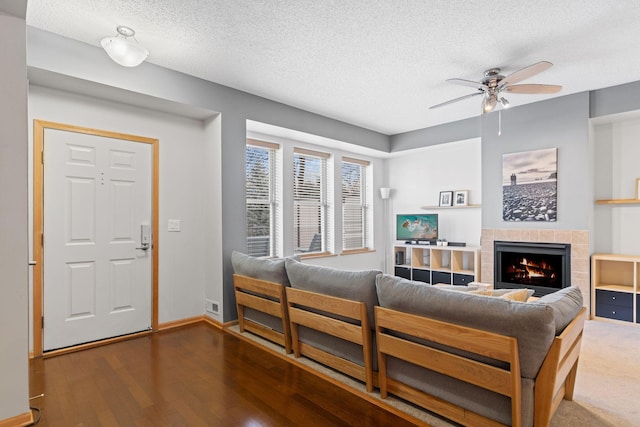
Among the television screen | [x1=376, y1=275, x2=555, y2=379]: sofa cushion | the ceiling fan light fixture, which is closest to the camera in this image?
[x1=376, y1=275, x2=555, y2=379]: sofa cushion

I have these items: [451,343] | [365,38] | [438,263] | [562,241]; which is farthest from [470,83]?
[438,263]

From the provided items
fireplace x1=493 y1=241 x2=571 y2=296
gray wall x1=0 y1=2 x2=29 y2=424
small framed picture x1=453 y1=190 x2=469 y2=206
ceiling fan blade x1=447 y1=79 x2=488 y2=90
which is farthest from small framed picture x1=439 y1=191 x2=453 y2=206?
gray wall x1=0 y1=2 x2=29 y2=424

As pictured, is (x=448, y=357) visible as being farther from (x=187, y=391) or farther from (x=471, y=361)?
(x=187, y=391)

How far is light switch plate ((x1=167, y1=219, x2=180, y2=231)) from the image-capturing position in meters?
3.79

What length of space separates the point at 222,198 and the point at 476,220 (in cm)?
401

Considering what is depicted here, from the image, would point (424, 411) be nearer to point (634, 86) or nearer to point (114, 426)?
point (114, 426)

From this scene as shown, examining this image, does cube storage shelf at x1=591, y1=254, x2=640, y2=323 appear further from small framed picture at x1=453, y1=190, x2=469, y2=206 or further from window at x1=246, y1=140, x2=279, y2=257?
window at x1=246, y1=140, x2=279, y2=257

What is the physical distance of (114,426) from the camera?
1982 mm

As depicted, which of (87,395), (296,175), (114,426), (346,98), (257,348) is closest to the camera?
(114,426)

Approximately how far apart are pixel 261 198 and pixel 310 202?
959mm

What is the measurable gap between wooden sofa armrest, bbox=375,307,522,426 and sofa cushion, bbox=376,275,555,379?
42 mm

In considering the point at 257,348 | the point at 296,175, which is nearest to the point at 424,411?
the point at 257,348

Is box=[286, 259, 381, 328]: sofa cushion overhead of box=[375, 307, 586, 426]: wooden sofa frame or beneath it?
overhead

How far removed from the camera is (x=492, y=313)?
5.68ft
